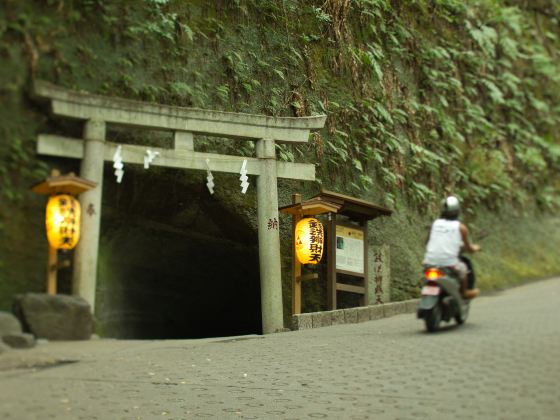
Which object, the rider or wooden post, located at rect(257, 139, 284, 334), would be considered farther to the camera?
wooden post, located at rect(257, 139, 284, 334)

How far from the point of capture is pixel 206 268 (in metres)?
9.34

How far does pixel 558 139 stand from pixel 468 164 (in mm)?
4405

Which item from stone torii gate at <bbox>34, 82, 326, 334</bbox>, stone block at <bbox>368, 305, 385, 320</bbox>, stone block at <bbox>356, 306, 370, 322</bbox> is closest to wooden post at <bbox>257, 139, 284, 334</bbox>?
stone torii gate at <bbox>34, 82, 326, 334</bbox>

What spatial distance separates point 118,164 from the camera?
7.17 m

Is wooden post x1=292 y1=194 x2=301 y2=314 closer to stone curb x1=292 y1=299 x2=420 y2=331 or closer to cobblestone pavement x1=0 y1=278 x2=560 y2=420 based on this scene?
stone curb x1=292 y1=299 x2=420 y2=331

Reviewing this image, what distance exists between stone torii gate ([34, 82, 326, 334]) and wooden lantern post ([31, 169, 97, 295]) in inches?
10.8

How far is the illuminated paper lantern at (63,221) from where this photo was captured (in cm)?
614

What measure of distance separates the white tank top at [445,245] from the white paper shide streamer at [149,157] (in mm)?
3399

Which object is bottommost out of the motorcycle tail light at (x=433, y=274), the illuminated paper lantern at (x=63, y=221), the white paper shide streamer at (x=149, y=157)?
the motorcycle tail light at (x=433, y=274)

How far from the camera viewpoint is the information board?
31.3ft

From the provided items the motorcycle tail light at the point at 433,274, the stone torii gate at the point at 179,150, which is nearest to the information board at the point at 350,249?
the stone torii gate at the point at 179,150

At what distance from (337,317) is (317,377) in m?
2.95

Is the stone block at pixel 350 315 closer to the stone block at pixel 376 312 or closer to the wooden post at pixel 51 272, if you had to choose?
the stone block at pixel 376 312

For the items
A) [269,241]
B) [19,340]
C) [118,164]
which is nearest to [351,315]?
[269,241]
